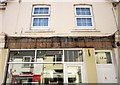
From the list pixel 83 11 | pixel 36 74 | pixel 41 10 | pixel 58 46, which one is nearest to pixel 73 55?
pixel 58 46

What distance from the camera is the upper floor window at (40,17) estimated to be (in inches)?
336

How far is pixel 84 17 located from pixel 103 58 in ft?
7.66

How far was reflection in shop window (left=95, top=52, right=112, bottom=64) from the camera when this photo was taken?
7.88m

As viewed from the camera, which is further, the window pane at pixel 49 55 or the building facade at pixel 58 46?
the window pane at pixel 49 55

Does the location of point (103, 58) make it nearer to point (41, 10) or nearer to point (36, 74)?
point (36, 74)

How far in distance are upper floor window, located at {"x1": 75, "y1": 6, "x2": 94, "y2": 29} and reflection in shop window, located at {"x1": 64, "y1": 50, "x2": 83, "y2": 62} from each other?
137cm

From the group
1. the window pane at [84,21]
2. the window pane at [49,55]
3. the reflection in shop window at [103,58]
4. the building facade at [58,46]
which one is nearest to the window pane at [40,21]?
the building facade at [58,46]

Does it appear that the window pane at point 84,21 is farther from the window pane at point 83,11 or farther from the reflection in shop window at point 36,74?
the reflection in shop window at point 36,74

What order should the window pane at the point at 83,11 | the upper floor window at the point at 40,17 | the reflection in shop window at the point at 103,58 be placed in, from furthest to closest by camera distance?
the window pane at the point at 83,11 < the upper floor window at the point at 40,17 < the reflection in shop window at the point at 103,58

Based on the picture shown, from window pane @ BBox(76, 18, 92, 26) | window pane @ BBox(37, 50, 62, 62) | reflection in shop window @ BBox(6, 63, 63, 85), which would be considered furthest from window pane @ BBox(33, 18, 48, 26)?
reflection in shop window @ BBox(6, 63, 63, 85)

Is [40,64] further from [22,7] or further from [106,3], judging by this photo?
[106,3]

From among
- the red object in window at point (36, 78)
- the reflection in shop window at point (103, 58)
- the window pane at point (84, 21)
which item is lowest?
the red object in window at point (36, 78)

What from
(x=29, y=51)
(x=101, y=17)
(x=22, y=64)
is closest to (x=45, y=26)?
(x=29, y=51)

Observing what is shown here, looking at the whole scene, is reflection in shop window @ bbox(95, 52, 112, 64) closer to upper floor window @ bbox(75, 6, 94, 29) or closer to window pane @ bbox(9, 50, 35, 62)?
upper floor window @ bbox(75, 6, 94, 29)
